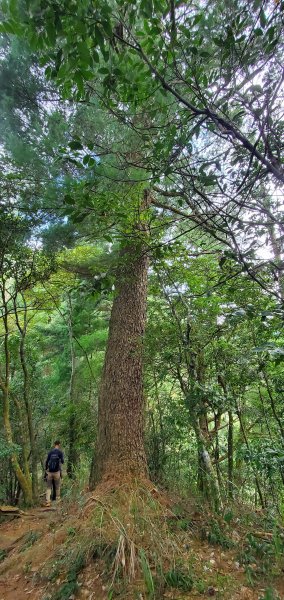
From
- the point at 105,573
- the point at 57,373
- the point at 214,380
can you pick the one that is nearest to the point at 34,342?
the point at 57,373

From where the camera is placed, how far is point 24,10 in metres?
1.24

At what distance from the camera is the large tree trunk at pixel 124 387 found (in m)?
4.07

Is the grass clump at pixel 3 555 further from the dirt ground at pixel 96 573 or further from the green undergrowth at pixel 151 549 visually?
the green undergrowth at pixel 151 549

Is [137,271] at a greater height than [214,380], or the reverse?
[137,271]

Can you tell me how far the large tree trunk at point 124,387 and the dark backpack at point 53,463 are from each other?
3.17 m

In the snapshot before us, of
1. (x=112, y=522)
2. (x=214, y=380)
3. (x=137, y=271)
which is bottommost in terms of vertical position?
(x=112, y=522)

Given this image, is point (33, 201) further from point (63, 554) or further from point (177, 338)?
point (63, 554)

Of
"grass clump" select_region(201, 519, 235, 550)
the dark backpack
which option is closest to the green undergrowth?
"grass clump" select_region(201, 519, 235, 550)

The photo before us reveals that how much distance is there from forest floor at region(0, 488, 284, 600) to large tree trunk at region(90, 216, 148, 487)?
67 centimetres

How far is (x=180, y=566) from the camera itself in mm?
2670

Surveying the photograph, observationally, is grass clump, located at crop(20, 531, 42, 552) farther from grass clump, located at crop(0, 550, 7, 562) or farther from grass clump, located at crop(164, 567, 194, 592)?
grass clump, located at crop(164, 567, 194, 592)

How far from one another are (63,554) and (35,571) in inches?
15.3

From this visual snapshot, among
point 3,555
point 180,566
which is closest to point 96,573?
point 180,566

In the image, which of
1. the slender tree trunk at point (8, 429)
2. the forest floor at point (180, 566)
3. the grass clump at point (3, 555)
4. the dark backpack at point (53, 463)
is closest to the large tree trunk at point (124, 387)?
the forest floor at point (180, 566)
